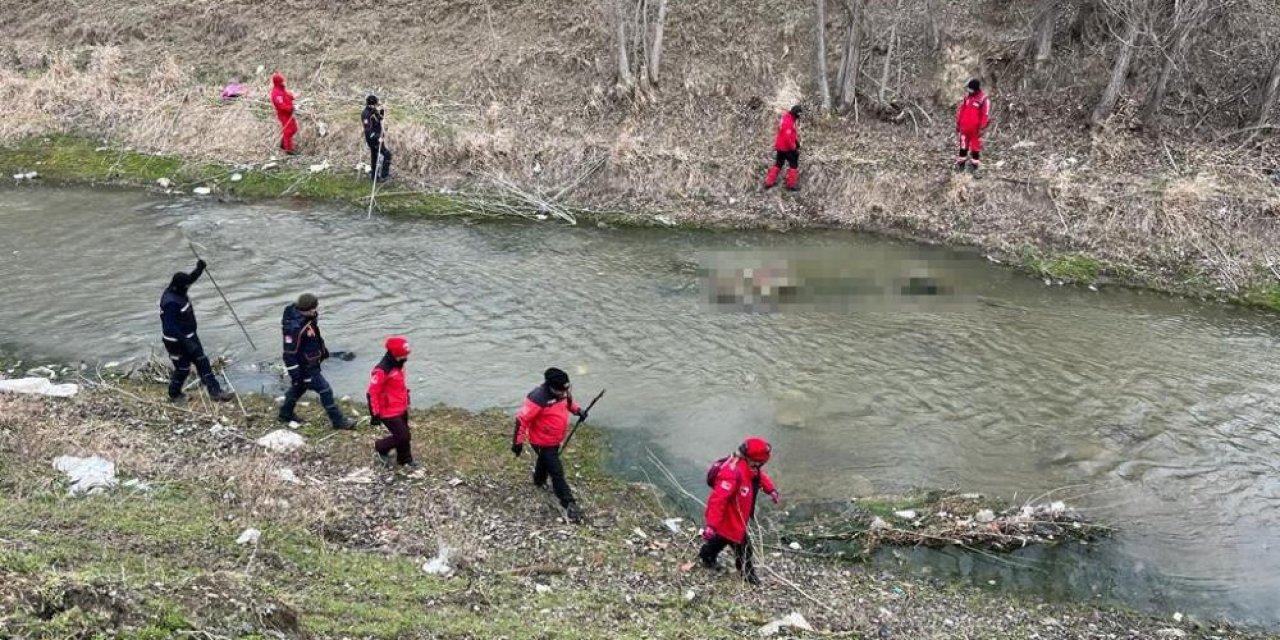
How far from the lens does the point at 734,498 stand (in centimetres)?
870

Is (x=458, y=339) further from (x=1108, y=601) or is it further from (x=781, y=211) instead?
(x=1108, y=601)

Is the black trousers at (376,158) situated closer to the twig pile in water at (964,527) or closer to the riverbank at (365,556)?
the riverbank at (365,556)

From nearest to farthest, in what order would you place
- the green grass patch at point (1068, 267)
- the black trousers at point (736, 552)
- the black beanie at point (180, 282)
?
the black trousers at point (736, 552) < the black beanie at point (180, 282) < the green grass patch at point (1068, 267)

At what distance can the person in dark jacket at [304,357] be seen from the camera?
10.9 meters

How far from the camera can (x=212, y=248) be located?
18.0 m

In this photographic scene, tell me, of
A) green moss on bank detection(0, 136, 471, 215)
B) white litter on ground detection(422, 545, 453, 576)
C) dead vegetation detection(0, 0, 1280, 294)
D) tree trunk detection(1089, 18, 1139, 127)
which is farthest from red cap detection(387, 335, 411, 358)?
tree trunk detection(1089, 18, 1139, 127)

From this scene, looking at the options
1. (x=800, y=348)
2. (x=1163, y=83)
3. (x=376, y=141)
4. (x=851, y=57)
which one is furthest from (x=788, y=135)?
A: (x=376, y=141)

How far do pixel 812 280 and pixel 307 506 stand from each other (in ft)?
35.3

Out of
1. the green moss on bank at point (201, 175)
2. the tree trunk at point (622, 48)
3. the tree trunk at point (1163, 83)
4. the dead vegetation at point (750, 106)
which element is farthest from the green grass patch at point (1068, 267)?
the green moss on bank at point (201, 175)

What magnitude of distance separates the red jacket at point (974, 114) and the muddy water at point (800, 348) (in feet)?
9.22

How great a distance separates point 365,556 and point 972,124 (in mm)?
15283

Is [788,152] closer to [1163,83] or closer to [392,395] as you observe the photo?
[1163,83]

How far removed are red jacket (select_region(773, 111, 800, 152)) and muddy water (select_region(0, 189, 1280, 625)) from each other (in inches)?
83.3

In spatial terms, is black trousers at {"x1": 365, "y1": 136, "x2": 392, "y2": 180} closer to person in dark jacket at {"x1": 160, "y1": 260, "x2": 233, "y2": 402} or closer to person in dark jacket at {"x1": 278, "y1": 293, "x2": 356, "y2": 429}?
person in dark jacket at {"x1": 160, "y1": 260, "x2": 233, "y2": 402}
